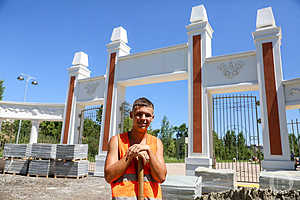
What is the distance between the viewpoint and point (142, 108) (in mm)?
1469

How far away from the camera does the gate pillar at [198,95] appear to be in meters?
8.42

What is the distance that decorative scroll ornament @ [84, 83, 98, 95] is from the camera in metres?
12.4

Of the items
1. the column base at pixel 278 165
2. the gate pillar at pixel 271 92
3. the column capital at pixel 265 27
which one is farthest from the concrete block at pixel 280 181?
the column capital at pixel 265 27

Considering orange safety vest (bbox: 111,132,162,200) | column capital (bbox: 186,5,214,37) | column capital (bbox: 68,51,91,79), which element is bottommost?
orange safety vest (bbox: 111,132,162,200)

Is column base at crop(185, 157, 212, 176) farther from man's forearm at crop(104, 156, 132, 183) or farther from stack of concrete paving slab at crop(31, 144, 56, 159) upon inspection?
man's forearm at crop(104, 156, 132, 183)

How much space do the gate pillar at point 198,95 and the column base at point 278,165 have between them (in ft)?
6.44

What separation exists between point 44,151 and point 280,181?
9769mm

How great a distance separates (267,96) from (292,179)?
13.3 feet

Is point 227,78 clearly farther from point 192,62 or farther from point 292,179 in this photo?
point 292,179

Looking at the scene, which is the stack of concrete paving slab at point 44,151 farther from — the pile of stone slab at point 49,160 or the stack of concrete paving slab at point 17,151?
the stack of concrete paving slab at point 17,151

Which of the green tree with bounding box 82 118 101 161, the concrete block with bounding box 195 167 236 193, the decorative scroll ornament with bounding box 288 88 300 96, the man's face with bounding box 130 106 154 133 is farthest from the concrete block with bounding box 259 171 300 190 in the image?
the green tree with bounding box 82 118 101 161

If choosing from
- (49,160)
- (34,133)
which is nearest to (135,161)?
(49,160)

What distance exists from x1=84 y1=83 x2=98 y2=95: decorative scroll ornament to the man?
1130 centimetres

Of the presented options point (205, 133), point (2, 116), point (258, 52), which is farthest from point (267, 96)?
point (2, 116)
